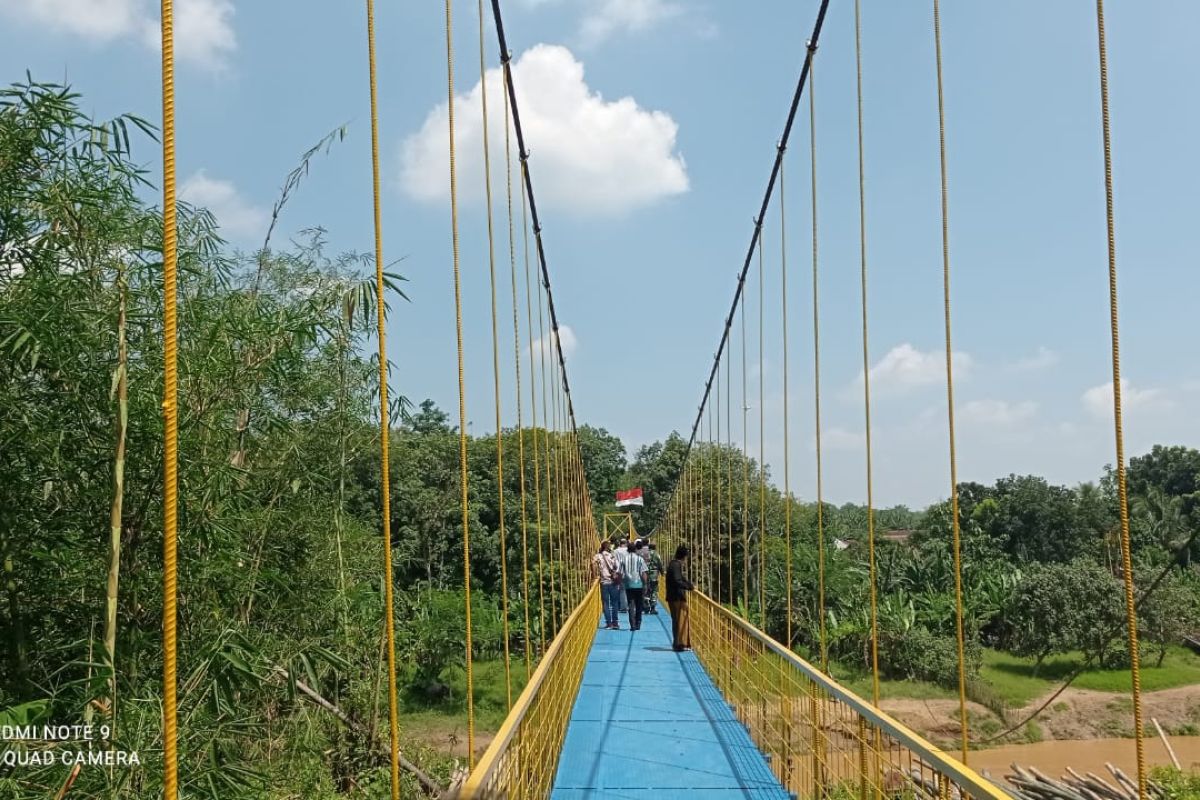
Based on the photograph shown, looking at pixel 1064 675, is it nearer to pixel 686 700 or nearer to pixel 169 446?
pixel 686 700

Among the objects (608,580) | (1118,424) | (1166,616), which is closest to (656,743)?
(1118,424)

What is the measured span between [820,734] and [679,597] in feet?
15.4

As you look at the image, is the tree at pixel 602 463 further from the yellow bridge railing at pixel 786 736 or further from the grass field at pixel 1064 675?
the yellow bridge railing at pixel 786 736

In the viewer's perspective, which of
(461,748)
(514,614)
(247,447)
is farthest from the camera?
(514,614)

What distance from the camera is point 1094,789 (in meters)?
8.21

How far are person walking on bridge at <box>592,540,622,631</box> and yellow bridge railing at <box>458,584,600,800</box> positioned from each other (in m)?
3.94

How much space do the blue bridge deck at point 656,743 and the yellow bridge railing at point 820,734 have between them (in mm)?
117

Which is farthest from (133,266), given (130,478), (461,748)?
(461,748)

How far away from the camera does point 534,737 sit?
336 centimetres

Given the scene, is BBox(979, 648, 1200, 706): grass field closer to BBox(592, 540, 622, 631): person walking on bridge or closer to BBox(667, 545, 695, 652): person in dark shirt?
BBox(592, 540, 622, 631): person walking on bridge

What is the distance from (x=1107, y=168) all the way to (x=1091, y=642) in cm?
1768

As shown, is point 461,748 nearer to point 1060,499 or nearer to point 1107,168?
point 1107,168

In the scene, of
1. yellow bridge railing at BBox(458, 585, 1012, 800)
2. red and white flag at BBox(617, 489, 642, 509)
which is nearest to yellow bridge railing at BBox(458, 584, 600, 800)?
yellow bridge railing at BBox(458, 585, 1012, 800)

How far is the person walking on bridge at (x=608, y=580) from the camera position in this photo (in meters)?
10.1
